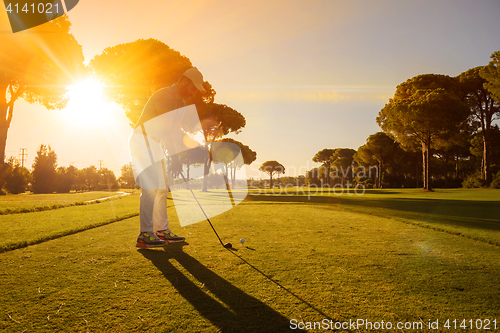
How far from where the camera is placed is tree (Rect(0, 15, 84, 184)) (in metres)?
14.3

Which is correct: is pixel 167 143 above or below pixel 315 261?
above

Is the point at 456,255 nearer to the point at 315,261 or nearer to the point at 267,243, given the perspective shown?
the point at 315,261

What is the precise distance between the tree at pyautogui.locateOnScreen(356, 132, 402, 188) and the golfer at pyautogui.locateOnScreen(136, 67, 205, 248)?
161 ft

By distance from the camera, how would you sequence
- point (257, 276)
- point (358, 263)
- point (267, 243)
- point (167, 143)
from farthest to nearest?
1. point (167, 143)
2. point (267, 243)
3. point (358, 263)
4. point (257, 276)

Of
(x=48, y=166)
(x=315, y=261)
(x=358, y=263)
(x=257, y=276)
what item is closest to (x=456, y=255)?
(x=358, y=263)

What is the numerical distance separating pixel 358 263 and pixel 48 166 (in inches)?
2839

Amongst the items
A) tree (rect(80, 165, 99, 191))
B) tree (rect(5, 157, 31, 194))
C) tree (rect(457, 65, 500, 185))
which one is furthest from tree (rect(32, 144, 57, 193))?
tree (rect(457, 65, 500, 185))

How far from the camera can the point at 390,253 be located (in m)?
3.59

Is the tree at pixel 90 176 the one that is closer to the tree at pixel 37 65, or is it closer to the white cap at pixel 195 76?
the tree at pixel 37 65

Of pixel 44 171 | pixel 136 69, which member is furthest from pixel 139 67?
pixel 44 171

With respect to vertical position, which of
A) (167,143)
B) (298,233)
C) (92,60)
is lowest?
(298,233)

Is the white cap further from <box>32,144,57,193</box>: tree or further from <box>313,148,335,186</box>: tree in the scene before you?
<box>313,148,335,186</box>: tree

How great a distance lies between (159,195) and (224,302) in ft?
9.51

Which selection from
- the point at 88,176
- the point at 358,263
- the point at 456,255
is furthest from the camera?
the point at 88,176
